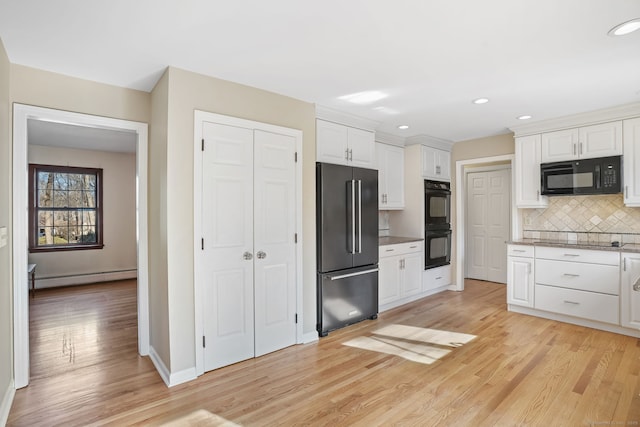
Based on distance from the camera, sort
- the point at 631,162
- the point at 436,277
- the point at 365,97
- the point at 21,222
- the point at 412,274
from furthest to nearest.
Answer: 1. the point at 436,277
2. the point at 412,274
3. the point at 631,162
4. the point at 365,97
5. the point at 21,222

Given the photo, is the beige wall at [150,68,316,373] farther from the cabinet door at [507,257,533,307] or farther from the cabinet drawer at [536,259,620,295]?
the cabinet drawer at [536,259,620,295]

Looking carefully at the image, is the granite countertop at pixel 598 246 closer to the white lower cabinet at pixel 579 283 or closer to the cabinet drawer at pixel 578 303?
the white lower cabinet at pixel 579 283

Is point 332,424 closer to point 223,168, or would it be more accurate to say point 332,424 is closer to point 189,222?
point 189,222

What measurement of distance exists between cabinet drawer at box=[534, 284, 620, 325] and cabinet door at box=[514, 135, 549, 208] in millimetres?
1064

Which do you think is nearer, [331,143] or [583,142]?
[331,143]

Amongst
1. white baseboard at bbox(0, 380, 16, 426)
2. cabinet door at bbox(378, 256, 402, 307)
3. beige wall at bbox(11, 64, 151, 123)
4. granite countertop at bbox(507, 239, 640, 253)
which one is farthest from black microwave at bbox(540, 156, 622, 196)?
white baseboard at bbox(0, 380, 16, 426)

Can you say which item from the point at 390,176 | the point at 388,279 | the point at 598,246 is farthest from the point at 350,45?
the point at 598,246

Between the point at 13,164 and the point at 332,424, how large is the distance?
114 inches

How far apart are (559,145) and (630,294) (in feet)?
5.83

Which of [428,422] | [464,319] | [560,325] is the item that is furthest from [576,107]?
[428,422]

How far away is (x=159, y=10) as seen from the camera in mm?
1834

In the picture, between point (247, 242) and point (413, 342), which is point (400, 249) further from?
point (247, 242)

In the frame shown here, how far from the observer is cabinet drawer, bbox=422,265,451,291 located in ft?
16.2

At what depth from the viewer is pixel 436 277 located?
5.16 m
